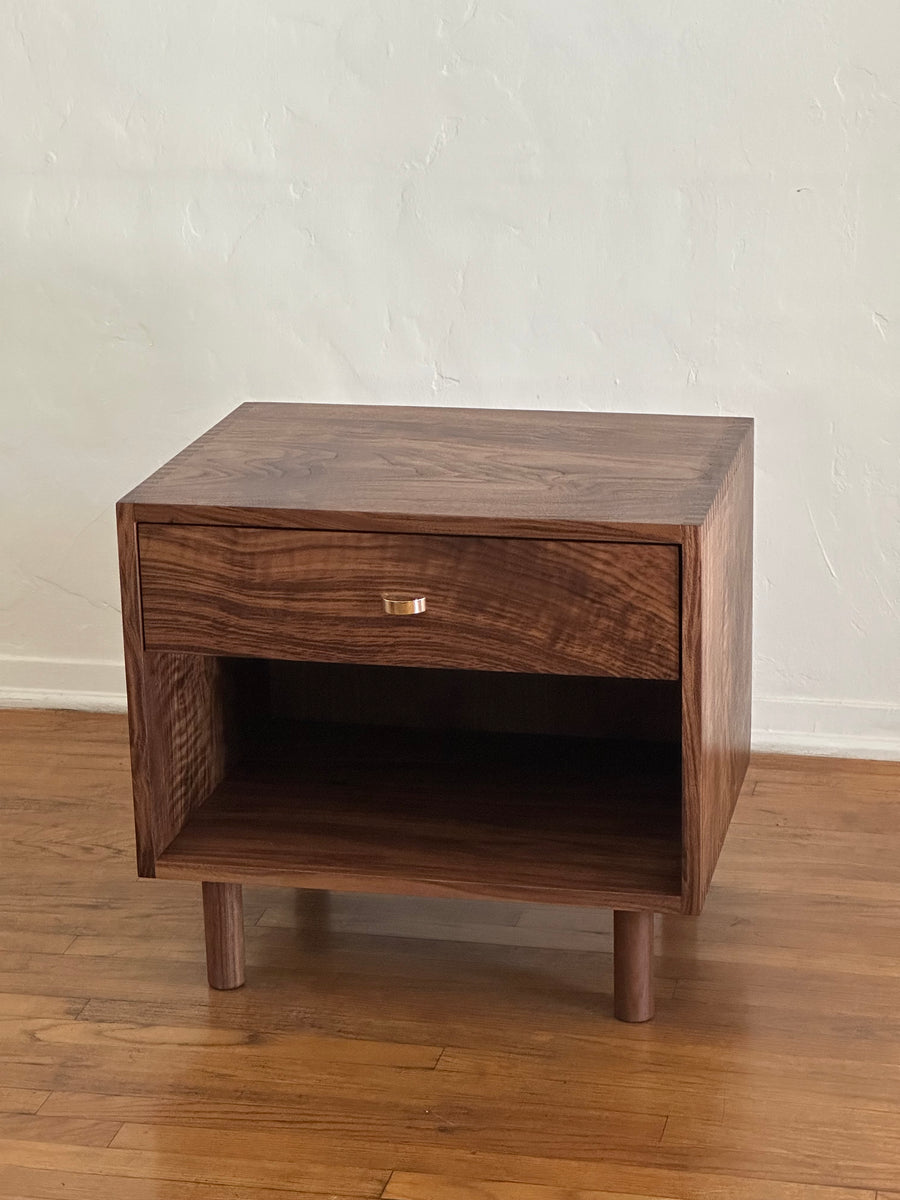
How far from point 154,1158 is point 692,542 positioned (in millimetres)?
657

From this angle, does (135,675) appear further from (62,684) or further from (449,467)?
(62,684)

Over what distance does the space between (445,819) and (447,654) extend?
0.23 metres

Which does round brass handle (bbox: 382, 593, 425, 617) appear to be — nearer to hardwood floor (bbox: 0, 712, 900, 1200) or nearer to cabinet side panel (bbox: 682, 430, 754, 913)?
cabinet side panel (bbox: 682, 430, 754, 913)

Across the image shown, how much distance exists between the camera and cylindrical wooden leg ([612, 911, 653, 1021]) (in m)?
1.48

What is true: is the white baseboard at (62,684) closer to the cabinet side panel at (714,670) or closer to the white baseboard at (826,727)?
the white baseboard at (826,727)

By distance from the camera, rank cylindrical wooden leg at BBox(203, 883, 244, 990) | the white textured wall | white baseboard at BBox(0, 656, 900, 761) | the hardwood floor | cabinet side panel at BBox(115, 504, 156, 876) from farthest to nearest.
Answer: white baseboard at BBox(0, 656, 900, 761) → the white textured wall → cylindrical wooden leg at BBox(203, 883, 244, 990) → cabinet side panel at BBox(115, 504, 156, 876) → the hardwood floor

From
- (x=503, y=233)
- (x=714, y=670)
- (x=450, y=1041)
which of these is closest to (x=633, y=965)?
(x=450, y=1041)

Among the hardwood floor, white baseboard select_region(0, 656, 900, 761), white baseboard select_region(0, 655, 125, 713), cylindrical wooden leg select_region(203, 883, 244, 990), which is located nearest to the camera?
the hardwood floor

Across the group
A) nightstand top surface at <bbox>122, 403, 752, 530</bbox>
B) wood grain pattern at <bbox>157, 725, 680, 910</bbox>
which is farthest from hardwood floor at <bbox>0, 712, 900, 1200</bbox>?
nightstand top surface at <bbox>122, 403, 752, 530</bbox>

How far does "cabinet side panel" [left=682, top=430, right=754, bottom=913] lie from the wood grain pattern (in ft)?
0.16

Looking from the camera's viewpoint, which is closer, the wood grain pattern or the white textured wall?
the wood grain pattern

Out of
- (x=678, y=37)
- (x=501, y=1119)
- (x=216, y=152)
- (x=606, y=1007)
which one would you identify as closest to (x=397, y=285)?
(x=216, y=152)

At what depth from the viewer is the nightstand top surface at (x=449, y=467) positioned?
4.58 feet

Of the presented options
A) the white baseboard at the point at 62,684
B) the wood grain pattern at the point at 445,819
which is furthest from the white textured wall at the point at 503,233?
the wood grain pattern at the point at 445,819
